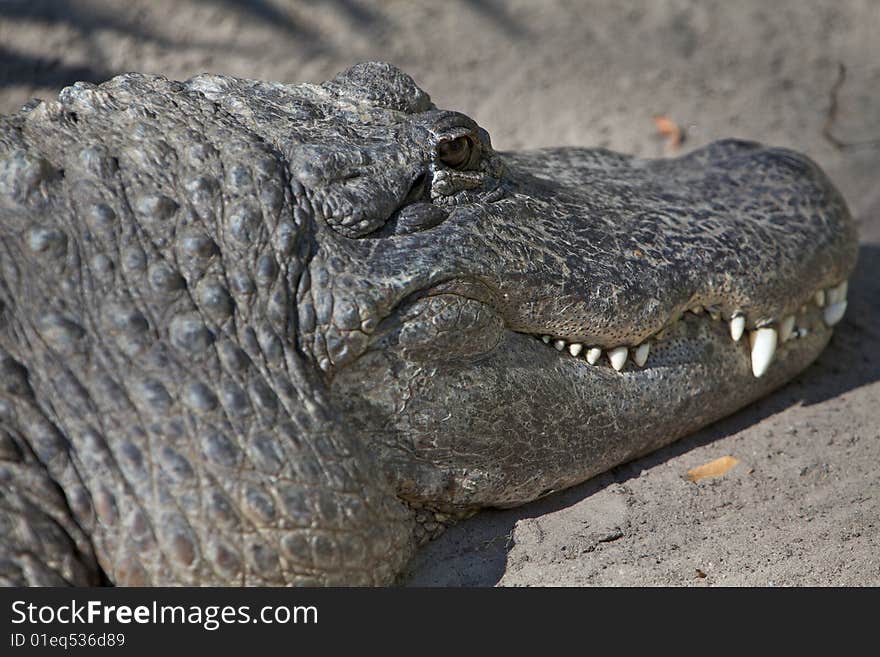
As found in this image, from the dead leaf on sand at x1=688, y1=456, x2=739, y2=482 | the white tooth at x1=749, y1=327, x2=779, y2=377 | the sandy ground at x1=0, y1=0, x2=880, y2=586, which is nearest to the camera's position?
the dead leaf on sand at x1=688, y1=456, x2=739, y2=482

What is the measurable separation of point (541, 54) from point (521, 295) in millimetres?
3457

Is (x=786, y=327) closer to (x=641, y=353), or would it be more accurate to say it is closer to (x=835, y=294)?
(x=835, y=294)

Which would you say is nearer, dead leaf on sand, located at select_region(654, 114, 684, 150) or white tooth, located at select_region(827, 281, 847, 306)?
white tooth, located at select_region(827, 281, 847, 306)

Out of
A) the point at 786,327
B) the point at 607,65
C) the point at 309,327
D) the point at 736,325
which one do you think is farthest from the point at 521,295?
the point at 607,65

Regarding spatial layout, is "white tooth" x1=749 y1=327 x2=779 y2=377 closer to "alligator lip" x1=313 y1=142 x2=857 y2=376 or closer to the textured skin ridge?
"alligator lip" x1=313 y1=142 x2=857 y2=376

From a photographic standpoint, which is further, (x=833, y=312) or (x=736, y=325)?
(x=833, y=312)

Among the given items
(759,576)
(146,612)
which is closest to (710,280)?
(759,576)

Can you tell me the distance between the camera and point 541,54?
6188 mm

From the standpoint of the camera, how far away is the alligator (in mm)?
2633

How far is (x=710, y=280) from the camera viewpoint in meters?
3.47

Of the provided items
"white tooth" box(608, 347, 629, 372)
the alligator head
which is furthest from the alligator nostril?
"white tooth" box(608, 347, 629, 372)

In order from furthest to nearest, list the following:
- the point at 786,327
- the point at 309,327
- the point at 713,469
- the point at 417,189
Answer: the point at 786,327
the point at 713,469
the point at 417,189
the point at 309,327

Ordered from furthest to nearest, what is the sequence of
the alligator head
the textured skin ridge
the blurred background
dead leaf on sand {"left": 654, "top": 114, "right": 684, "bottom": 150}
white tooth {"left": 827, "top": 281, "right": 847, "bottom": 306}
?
1. the blurred background
2. dead leaf on sand {"left": 654, "top": 114, "right": 684, "bottom": 150}
3. white tooth {"left": 827, "top": 281, "right": 847, "bottom": 306}
4. the alligator head
5. the textured skin ridge

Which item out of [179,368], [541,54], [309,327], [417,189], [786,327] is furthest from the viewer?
[541,54]
